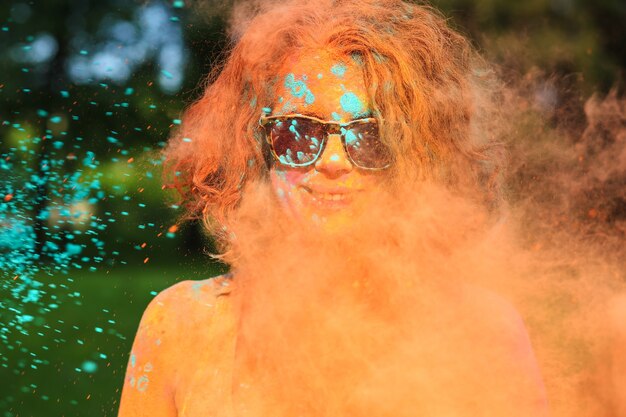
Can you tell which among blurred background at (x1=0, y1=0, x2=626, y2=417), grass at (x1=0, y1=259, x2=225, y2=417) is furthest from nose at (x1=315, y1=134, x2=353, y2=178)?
grass at (x1=0, y1=259, x2=225, y2=417)

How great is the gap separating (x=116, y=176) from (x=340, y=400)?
21.6 feet

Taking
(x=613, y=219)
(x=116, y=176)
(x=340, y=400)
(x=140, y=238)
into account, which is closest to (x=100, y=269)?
(x=140, y=238)

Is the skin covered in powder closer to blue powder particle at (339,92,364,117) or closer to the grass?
blue powder particle at (339,92,364,117)

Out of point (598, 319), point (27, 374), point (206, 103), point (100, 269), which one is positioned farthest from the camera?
point (100, 269)

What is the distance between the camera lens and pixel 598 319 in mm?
3145

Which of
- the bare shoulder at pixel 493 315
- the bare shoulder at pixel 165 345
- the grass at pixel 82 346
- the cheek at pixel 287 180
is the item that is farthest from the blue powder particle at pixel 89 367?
the bare shoulder at pixel 493 315

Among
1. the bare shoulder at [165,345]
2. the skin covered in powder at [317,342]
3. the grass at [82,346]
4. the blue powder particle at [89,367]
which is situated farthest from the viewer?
the blue powder particle at [89,367]

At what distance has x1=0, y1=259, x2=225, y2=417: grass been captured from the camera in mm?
5531

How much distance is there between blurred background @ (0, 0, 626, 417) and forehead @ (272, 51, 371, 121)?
3560 mm

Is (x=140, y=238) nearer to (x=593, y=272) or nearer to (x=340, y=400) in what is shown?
(x=593, y=272)

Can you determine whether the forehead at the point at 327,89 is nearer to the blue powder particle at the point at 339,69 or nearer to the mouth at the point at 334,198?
the blue powder particle at the point at 339,69

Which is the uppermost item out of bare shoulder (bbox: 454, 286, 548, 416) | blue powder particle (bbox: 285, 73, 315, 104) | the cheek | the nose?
blue powder particle (bbox: 285, 73, 315, 104)

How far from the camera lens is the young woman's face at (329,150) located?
78.3 inches

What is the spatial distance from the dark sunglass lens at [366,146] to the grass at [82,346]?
4.12m
